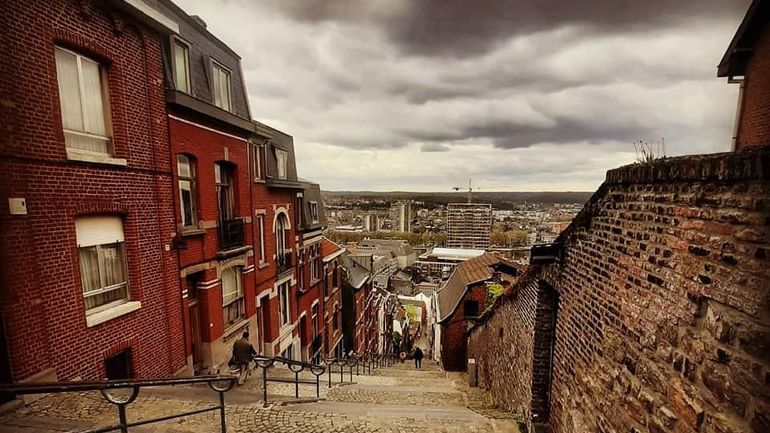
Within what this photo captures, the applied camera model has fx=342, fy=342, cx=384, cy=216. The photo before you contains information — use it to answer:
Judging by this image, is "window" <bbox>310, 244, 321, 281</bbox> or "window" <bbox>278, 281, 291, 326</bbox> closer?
"window" <bbox>278, 281, 291, 326</bbox>

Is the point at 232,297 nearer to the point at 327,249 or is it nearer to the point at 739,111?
the point at 327,249

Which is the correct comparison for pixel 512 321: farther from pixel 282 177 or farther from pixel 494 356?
pixel 282 177

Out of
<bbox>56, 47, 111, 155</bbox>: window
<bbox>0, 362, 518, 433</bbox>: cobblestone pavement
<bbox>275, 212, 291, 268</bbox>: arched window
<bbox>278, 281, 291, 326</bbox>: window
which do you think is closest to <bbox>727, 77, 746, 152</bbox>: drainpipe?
<bbox>0, 362, 518, 433</bbox>: cobblestone pavement

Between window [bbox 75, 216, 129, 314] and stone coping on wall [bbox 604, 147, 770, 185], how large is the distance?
8.77 meters

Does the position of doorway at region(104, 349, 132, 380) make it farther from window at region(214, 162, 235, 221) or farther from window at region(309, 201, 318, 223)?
window at region(309, 201, 318, 223)

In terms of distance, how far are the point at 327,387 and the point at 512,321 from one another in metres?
5.56

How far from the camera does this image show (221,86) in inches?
425

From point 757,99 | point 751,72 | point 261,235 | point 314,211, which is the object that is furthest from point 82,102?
point 751,72

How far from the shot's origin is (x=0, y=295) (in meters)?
5.18

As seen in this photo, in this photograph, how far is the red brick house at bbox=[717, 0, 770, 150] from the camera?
6973 millimetres

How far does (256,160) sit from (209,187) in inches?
123

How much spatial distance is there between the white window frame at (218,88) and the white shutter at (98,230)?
4.74m

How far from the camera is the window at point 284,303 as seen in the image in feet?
Answer: 49.2

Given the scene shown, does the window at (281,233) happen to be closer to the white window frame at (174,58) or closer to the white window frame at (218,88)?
the white window frame at (218,88)
